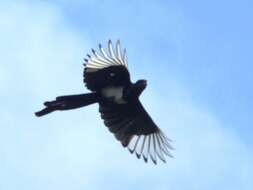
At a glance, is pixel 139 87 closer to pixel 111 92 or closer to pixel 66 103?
pixel 111 92

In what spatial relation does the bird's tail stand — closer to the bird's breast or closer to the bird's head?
the bird's breast

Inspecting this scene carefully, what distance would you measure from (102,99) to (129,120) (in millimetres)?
1078

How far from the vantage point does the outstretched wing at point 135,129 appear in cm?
1544

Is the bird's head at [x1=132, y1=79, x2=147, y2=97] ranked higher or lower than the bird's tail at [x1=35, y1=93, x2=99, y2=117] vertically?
lower

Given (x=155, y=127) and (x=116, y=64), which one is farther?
(x=155, y=127)

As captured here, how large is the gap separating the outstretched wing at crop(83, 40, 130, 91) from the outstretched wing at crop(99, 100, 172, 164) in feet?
1.32

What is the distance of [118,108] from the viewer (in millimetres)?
15562

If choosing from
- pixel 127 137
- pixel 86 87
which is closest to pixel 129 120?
pixel 127 137

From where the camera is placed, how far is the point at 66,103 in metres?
14.7

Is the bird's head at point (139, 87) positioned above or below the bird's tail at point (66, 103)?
below

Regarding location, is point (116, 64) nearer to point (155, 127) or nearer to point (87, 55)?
point (87, 55)

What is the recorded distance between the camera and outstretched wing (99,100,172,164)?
15.4 m

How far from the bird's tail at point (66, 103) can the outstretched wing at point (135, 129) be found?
1.53ft

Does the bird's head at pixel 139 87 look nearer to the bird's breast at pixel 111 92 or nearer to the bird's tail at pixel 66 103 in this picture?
the bird's breast at pixel 111 92
